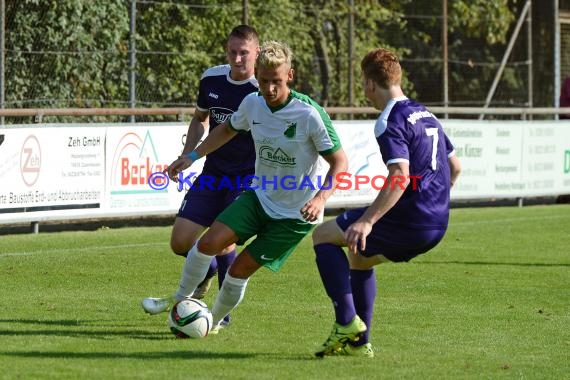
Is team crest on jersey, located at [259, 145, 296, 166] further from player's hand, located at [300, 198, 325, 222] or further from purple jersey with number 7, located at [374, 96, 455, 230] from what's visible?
purple jersey with number 7, located at [374, 96, 455, 230]

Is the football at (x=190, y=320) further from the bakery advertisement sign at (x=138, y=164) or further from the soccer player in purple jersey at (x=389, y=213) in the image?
the bakery advertisement sign at (x=138, y=164)

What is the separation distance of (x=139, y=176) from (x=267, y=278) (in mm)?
4589

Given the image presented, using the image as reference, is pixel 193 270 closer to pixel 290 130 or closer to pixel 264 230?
pixel 264 230

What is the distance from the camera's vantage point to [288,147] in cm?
758

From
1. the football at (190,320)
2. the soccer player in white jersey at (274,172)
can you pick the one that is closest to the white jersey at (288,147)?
the soccer player in white jersey at (274,172)

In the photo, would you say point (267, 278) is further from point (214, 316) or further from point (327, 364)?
point (327, 364)

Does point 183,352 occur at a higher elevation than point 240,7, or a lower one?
lower

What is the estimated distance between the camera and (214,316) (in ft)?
26.2

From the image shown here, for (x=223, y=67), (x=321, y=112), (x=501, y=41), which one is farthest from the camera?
(x=501, y=41)

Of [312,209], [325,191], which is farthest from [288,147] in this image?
[312,209]

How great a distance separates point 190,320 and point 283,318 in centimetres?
112

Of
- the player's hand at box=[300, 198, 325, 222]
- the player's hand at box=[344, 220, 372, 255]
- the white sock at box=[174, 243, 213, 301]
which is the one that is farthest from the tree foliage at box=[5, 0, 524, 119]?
the player's hand at box=[344, 220, 372, 255]

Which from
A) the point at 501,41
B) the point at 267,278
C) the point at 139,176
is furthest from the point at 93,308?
the point at 501,41

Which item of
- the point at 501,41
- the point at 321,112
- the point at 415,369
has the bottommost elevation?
the point at 415,369
